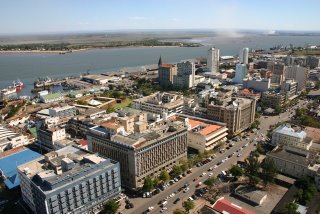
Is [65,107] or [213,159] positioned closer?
[213,159]

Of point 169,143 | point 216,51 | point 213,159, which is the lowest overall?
point 213,159

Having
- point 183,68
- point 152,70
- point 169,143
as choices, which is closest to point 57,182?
point 169,143

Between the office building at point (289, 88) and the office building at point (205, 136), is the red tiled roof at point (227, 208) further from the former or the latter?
the office building at point (289, 88)

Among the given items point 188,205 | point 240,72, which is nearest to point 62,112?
point 188,205

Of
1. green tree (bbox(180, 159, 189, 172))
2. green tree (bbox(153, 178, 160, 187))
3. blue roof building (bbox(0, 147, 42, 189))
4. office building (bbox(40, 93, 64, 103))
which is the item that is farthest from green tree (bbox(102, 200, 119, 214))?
office building (bbox(40, 93, 64, 103))

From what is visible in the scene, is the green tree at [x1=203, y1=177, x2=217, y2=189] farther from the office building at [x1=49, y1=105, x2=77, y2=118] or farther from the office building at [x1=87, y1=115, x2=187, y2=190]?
the office building at [x1=49, y1=105, x2=77, y2=118]

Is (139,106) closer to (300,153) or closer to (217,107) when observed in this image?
(217,107)
